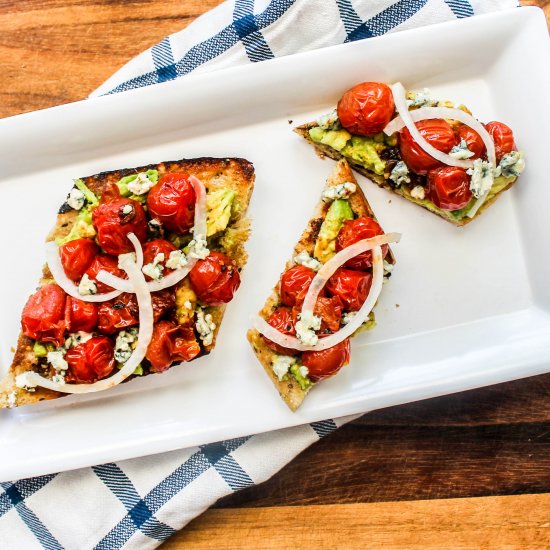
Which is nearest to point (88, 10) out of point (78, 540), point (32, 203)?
point (32, 203)

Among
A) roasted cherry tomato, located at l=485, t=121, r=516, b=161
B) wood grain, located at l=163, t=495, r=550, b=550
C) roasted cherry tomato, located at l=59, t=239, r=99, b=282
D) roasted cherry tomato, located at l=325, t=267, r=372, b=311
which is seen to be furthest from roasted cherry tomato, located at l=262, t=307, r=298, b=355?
roasted cherry tomato, located at l=485, t=121, r=516, b=161

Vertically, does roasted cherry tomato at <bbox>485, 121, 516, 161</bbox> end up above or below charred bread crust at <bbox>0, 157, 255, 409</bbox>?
below

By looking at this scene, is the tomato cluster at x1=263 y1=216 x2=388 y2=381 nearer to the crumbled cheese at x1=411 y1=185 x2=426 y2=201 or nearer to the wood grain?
the crumbled cheese at x1=411 y1=185 x2=426 y2=201

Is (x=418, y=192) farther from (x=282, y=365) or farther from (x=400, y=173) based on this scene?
(x=282, y=365)

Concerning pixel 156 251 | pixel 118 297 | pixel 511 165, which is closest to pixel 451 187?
pixel 511 165

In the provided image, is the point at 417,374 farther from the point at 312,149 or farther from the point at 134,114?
the point at 134,114

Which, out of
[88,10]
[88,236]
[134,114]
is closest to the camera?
[88,236]

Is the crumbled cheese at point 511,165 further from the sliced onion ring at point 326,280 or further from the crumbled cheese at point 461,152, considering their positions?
the sliced onion ring at point 326,280
